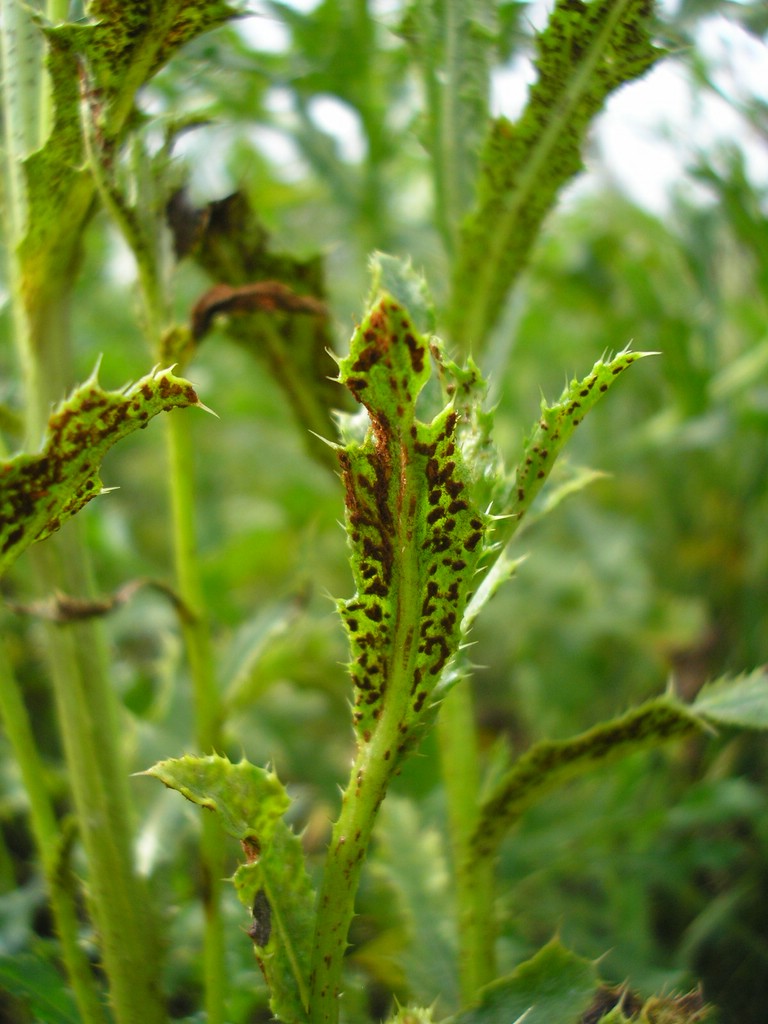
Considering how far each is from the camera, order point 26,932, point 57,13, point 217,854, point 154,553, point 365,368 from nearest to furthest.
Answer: point 365,368, point 57,13, point 217,854, point 26,932, point 154,553

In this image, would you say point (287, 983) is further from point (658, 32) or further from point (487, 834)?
point (658, 32)

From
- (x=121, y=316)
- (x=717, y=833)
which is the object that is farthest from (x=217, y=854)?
(x=121, y=316)

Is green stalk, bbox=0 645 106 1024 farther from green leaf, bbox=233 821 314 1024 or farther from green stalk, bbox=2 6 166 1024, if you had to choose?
green leaf, bbox=233 821 314 1024

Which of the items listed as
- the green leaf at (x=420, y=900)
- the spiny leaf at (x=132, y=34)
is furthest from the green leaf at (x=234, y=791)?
the spiny leaf at (x=132, y=34)

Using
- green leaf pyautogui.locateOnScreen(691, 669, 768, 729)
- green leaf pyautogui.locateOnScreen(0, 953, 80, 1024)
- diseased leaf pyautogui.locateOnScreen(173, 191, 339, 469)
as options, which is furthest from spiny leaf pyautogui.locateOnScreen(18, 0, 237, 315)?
green leaf pyautogui.locateOnScreen(691, 669, 768, 729)

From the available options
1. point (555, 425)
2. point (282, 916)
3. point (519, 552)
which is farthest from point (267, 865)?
point (519, 552)
